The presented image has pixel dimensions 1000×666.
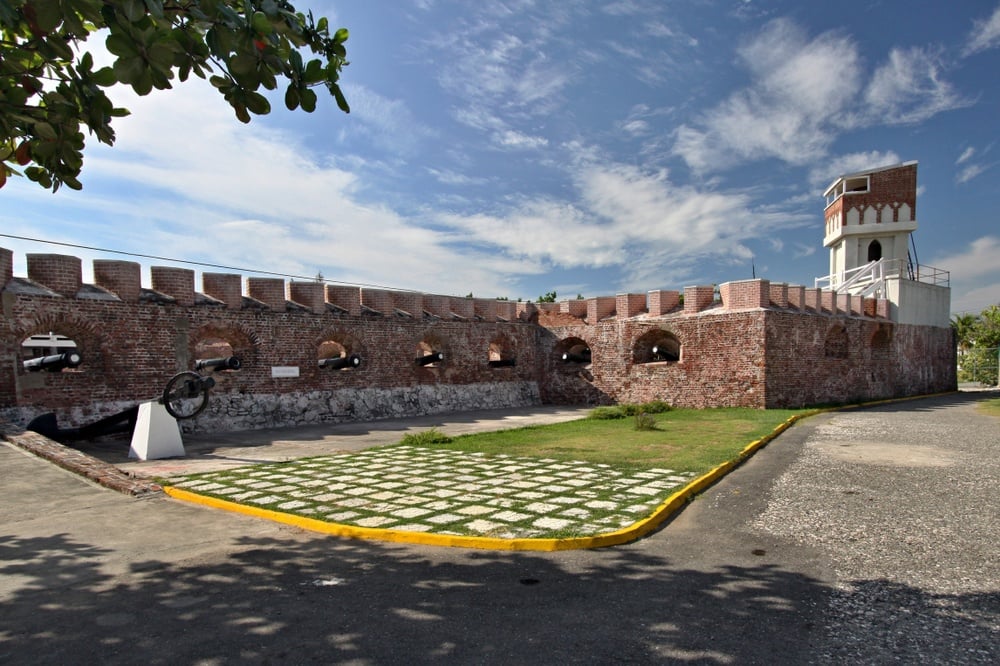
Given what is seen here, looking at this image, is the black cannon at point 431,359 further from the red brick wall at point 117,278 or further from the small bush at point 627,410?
the red brick wall at point 117,278

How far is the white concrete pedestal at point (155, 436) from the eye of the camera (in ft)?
32.1

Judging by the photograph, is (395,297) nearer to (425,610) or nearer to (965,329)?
(425,610)

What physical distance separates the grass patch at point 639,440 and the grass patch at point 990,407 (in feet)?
16.5

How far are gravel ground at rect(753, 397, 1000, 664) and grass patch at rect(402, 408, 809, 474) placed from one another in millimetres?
1353

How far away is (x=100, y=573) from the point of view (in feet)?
13.6

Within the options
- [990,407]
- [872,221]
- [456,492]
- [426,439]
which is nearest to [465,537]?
[456,492]

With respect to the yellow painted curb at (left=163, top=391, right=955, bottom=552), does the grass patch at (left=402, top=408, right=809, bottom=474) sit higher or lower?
lower

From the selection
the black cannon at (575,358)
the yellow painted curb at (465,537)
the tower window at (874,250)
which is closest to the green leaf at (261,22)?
the yellow painted curb at (465,537)

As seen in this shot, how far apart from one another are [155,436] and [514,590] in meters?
8.64

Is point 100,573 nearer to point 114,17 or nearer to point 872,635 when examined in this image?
point 114,17

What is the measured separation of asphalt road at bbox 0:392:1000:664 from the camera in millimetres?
3043

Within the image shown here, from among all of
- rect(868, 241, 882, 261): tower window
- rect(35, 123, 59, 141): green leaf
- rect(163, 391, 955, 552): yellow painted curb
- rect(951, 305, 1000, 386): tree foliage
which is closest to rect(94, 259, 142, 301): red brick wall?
rect(163, 391, 955, 552): yellow painted curb

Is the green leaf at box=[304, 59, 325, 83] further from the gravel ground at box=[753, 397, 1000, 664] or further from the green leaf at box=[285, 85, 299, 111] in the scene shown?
the gravel ground at box=[753, 397, 1000, 664]

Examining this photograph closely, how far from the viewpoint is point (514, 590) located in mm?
3836
